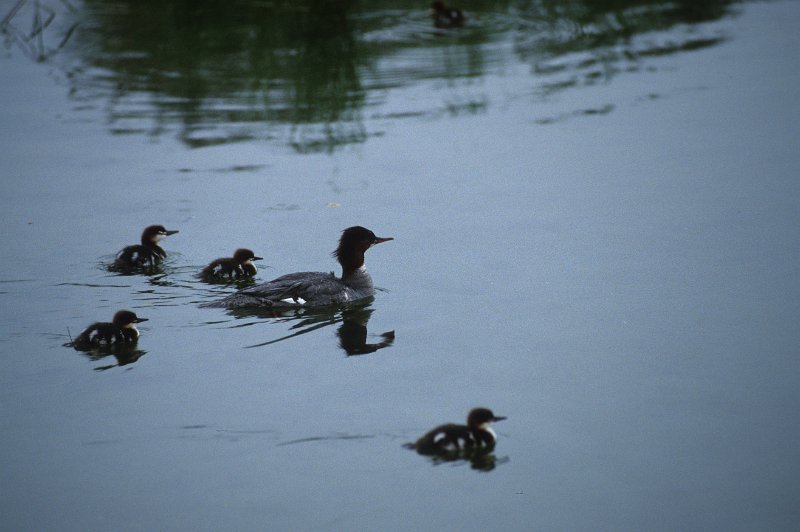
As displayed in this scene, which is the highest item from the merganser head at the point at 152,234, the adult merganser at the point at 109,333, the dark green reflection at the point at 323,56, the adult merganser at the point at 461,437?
the dark green reflection at the point at 323,56

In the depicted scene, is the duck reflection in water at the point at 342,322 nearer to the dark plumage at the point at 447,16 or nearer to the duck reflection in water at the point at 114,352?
the duck reflection in water at the point at 114,352

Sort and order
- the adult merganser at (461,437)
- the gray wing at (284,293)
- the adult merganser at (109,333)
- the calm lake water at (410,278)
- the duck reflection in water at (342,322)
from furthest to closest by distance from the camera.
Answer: the gray wing at (284,293)
the duck reflection in water at (342,322)
the adult merganser at (109,333)
the adult merganser at (461,437)
the calm lake water at (410,278)

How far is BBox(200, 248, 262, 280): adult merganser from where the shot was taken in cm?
788

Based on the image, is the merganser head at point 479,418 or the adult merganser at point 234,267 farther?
the adult merganser at point 234,267

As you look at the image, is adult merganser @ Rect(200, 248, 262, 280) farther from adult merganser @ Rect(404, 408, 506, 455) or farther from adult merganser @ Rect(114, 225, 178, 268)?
adult merganser @ Rect(404, 408, 506, 455)

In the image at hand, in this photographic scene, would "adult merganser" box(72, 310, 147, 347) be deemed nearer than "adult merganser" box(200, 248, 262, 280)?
Yes

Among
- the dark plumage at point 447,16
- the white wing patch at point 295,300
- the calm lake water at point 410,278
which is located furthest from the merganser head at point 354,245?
the dark plumage at point 447,16

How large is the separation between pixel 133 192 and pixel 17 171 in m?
1.27

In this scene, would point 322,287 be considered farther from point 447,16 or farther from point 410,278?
point 447,16

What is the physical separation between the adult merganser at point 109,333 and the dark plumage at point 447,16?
10.4 m

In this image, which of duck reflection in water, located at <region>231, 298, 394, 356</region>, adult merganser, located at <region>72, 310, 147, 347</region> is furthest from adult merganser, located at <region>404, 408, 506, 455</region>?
adult merganser, located at <region>72, 310, 147, 347</region>

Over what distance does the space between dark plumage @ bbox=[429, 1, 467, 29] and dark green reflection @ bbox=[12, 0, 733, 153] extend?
260mm

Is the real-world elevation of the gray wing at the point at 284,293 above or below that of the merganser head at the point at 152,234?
below

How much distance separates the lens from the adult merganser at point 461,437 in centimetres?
534
